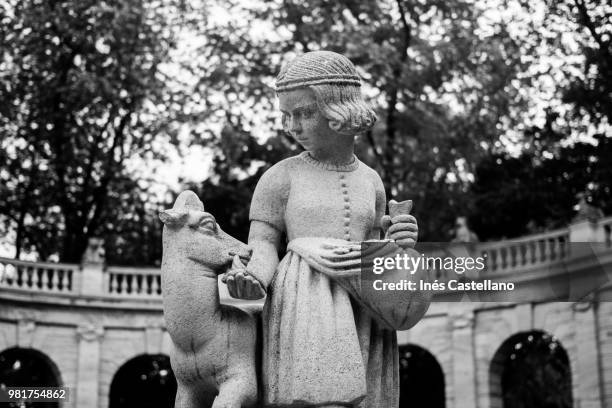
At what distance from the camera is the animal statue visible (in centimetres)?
502

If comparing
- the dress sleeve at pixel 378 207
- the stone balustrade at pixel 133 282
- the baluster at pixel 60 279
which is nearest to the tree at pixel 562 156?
the stone balustrade at pixel 133 282

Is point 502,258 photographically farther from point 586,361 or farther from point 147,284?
point 147,284

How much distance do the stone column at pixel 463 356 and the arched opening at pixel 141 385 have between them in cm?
791

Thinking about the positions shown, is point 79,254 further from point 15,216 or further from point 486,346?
point 486,346

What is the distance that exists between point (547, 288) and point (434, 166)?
474 cm

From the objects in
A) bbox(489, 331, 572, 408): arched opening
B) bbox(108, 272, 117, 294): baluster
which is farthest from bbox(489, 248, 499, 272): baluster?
bbox(108, 272, 117, 294): baluster

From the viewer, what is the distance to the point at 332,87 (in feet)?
17.6

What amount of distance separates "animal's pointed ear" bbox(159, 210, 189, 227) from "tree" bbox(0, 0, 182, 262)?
61.8 ft

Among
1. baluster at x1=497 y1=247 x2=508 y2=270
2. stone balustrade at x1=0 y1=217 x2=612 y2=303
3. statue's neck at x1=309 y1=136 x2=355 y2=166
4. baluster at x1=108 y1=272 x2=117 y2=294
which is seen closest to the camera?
statue's neck at x1=309 y1=136 x2=355 y2=166

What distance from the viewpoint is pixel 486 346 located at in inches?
927

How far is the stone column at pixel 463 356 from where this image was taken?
23578 millimetres

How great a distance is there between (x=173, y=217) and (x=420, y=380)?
22.7m

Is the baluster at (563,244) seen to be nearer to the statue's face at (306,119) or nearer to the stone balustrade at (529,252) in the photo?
the stone balustrade at (529,252)

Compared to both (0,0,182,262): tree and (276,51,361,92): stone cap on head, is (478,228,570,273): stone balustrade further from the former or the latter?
(276,51,361,92): stone cap on head
